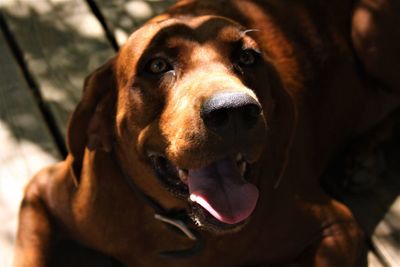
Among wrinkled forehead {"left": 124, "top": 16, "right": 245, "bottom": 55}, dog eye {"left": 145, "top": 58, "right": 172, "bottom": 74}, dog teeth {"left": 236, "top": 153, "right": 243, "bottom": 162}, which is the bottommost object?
dog teeth {"left": 236, "top": 153, "right": 243, "bottom": 162}

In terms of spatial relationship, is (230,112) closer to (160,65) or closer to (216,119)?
(216,119)

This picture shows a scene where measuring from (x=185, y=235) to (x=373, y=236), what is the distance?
38.7 inches

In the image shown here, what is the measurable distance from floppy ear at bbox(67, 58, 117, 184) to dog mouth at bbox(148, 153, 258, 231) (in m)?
0.25

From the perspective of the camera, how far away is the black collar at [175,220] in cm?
290

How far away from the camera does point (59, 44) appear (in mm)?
4230

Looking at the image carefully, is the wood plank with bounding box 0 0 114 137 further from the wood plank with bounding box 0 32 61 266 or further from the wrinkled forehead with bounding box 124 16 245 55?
the wrinkled forehead with bounding box 124 16 245 55

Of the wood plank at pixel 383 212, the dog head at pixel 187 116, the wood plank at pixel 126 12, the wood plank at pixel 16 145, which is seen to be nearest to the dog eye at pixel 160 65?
the dog head at pixel 187 116

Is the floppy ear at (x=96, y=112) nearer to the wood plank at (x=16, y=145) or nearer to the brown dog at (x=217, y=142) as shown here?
the brown dog at (x=217, y=142)

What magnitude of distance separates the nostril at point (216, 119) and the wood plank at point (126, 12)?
6.40 ft

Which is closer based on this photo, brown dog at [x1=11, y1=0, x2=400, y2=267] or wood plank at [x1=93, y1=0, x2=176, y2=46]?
brown dog at [x1=11, y1=0, x2=400, y2=267]

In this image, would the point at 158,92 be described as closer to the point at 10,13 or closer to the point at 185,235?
the point at 185,235

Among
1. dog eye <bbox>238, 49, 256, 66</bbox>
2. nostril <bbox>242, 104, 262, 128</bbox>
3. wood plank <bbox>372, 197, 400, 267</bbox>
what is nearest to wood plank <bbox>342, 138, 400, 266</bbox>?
wood plank <bbox>372, 197, 400, 267</bbox>

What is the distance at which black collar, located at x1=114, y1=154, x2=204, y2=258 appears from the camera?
2.90m

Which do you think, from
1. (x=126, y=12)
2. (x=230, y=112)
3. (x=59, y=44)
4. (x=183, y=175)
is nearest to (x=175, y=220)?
(x=183, y=175)
